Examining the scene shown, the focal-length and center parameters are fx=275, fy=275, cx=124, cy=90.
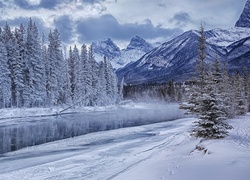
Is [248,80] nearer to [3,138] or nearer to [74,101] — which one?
[74,101]

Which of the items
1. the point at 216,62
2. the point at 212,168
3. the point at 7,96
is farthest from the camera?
the point at 7,96

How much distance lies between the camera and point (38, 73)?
59875mm

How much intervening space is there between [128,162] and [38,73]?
47528 mm

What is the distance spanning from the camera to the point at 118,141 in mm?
25938

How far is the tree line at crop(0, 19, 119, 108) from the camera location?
5644cm

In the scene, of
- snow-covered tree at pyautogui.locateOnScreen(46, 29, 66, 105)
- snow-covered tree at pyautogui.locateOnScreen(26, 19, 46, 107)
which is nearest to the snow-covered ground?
snow-covered tree at pyautogui.locateOnScreen(26, 19, 46, 107)

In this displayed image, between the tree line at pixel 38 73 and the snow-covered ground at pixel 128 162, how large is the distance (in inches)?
1415

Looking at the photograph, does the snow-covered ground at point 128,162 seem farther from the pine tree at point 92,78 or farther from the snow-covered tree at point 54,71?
the pine tree at point 92,78

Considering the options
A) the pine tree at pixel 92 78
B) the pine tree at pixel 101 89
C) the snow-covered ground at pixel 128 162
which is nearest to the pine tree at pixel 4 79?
the pine tree at pixel 92 78

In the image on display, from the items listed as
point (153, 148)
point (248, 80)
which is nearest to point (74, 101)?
point (248, 80)

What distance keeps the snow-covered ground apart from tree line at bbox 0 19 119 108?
3595 centimetres

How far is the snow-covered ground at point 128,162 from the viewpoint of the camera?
38.6ft

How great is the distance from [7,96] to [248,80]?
50.4 meters

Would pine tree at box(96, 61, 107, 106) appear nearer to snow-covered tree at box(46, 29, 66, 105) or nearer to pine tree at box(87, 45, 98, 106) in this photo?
pine tree at box(87, 45, 98, 106)
